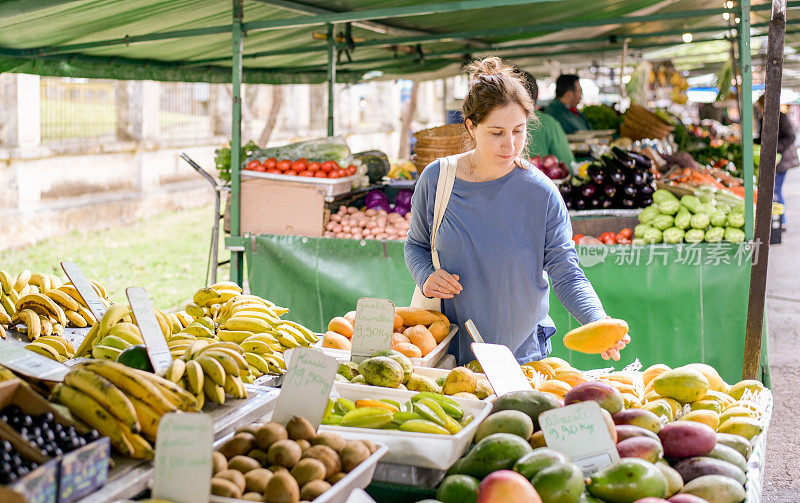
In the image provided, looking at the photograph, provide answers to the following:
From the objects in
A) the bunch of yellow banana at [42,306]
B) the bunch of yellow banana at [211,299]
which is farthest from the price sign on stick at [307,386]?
the bunch of yellow banana at [42,306]

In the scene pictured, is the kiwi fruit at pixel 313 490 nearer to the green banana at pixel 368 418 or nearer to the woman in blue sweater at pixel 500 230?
the green banana at pixel 368 418

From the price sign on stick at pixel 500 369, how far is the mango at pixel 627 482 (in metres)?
0.50

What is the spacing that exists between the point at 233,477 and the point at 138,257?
8.88 metres

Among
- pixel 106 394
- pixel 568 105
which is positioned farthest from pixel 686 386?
pixel 568 105

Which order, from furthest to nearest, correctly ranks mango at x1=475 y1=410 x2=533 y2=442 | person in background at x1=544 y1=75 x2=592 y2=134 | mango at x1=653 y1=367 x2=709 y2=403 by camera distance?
person in background at x1=544 y1=75 x2=592 y2=134 → mango at x1=653 y1=367 x2=709 y2=403 → mango at x1=475 y1=410 x2=533 y2=442

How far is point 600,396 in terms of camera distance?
2.08 metres

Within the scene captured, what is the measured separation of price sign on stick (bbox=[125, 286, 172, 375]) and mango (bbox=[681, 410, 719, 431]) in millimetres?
1486

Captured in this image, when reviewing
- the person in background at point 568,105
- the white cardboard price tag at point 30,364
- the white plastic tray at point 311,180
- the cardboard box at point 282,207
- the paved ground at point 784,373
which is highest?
the person in background at point 568,105

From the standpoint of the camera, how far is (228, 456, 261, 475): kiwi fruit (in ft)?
5.38

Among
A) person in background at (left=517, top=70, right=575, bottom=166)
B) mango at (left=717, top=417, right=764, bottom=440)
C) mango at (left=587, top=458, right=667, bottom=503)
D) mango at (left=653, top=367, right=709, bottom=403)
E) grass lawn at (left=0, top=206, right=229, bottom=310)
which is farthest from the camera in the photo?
grass lawn at (left=0, top=206, right=229, bottom=310)

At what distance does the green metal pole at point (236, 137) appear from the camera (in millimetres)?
4973

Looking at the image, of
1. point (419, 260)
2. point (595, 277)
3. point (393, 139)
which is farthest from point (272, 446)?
point (393, 139)

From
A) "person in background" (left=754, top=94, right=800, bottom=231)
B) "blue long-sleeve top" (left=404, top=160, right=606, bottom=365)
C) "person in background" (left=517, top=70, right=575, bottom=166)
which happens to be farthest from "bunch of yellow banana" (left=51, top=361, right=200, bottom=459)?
"person in background" (left=754, top=94, right=800, bottom=231)

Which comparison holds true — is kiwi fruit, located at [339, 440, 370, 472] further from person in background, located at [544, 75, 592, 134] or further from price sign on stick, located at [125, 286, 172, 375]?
person in background, located at [544, 75, 592, 134]
